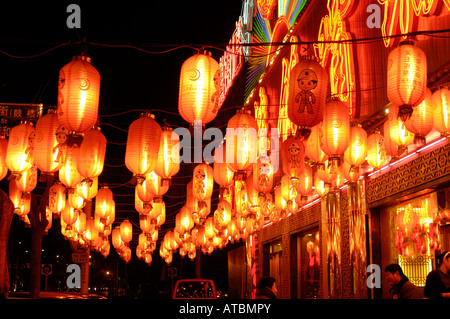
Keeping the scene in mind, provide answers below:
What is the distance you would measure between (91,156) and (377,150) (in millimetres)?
5505

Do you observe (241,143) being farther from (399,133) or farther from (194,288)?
(194,288)

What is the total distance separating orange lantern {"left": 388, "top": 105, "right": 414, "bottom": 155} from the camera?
27.9 feet

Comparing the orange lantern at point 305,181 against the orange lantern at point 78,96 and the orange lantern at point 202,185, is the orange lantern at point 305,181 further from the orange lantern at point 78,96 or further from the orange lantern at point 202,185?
the orange lantern at point 78,96

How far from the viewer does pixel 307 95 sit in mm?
8445

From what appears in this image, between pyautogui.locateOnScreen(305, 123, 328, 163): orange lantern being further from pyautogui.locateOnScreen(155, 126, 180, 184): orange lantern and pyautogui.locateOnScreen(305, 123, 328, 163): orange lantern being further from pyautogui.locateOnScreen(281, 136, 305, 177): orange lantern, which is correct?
pyautogui.locateOnScreen(155, 126, 180, 184): orange lantern

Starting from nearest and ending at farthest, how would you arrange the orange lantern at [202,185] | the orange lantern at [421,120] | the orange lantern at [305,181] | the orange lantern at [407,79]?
the orange lantern at [407,79] < the orange lantern at [421,120] < the orange lantern at [305,181] < the orange lantern at [202,185]

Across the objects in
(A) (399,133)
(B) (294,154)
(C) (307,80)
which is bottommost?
→ (A) (399,133)

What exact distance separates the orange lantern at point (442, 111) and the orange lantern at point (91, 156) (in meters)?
6.09

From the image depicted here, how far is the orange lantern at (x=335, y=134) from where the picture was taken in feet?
29.5

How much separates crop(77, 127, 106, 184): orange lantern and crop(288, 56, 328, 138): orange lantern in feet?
13.4

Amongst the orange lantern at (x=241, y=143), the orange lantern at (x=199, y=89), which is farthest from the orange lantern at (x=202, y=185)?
the orange lantern at (x=199, y=89)

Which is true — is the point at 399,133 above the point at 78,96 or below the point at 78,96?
below

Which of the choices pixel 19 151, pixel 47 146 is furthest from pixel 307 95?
pixel 19 151

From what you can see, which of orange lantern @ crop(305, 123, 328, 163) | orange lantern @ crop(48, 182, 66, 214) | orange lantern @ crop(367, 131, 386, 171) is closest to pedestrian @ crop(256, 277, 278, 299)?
orange lantern @ crop(305, 123, 328, 163)
